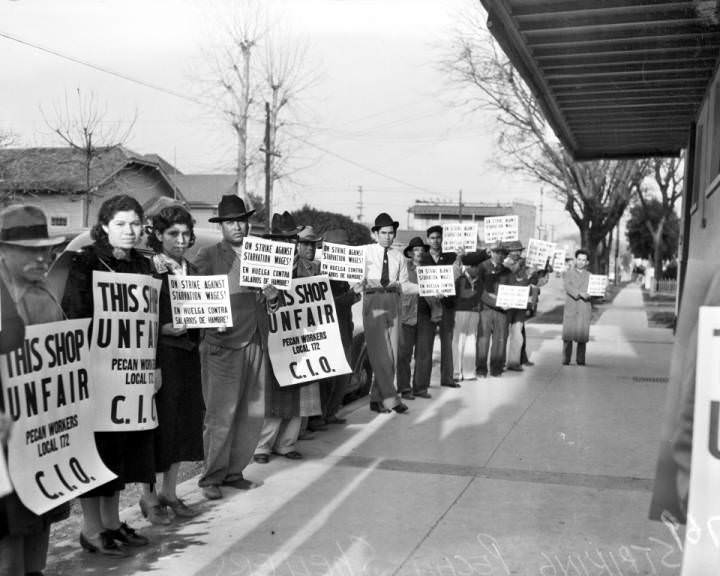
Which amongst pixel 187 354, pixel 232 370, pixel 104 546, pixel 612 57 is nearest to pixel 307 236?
pixel 232 370

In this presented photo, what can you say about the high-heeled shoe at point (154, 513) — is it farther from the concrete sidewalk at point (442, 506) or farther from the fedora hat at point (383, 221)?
the fedora hat at point (383, 221)

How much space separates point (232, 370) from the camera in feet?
18.7

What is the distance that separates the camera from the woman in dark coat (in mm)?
4883

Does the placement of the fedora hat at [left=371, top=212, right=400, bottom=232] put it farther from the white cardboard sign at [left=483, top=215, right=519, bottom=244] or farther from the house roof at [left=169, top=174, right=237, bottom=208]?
the house roof at [left=169, top=174, right=237, bottom=208]

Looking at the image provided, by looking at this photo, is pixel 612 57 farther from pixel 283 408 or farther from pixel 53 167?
pixel 53 167

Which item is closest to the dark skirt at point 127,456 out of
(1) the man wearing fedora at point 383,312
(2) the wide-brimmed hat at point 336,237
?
(2) the wide-brimmed hat at point 336,237

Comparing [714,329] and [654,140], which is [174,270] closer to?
[714,329]

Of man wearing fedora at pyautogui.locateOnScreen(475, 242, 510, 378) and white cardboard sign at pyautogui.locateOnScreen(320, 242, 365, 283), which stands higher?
white cardboard sign at pyautogui.locateOnScreen(320, 242, 365, 283)

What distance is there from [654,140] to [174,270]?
502 inches

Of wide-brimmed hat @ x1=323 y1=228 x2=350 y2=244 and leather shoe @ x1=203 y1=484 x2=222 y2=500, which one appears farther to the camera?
wide-brimmed hat @ x1=323 y1=228 x2=350 y2=244

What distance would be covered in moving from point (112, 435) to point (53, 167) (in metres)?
36.3

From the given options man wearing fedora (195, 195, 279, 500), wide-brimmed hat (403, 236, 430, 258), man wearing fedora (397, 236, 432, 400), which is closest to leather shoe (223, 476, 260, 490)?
man wearing fedora (195, 195, 279, 500)

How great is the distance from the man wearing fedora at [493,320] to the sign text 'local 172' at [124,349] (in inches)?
296

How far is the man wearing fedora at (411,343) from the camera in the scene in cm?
946
